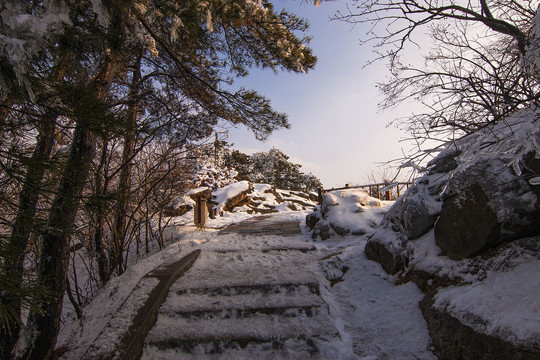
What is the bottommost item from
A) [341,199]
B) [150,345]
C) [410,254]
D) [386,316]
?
[386,316]

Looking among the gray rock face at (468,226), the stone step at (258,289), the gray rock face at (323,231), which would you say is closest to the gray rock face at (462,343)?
the gray rock face at (468,226)

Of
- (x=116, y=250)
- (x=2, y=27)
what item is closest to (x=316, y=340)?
(x=2, y=27)

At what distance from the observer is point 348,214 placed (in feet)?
17.7

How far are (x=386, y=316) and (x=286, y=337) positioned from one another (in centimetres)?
113

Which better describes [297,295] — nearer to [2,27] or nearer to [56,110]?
[56,110]

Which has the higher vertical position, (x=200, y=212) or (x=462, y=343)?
(x=200, y=212)

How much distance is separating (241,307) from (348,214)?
→ 3.57m

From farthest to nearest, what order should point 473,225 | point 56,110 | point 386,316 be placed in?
1. point 386,316
2. point 473,225
3. point 56,110

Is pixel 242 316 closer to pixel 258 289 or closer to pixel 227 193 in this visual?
pixel 258 289

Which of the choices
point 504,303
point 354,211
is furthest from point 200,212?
point 504,303

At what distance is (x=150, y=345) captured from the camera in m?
2.20

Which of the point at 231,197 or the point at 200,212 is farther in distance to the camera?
the point at 231,197

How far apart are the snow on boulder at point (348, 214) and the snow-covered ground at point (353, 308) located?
98cm

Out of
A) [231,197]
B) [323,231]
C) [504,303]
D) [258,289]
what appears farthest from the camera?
[231,197]
